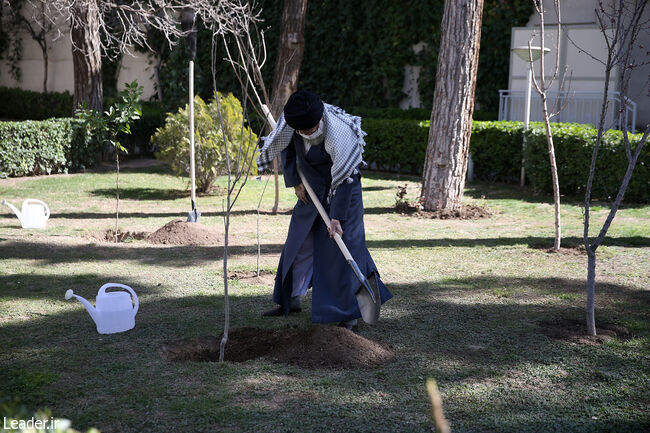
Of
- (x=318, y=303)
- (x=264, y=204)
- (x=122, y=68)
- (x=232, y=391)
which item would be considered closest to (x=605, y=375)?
(x=318, y=303)

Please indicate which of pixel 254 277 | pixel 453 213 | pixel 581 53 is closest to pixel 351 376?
pixel 254 277

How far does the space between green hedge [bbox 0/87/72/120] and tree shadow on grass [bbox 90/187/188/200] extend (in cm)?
1091

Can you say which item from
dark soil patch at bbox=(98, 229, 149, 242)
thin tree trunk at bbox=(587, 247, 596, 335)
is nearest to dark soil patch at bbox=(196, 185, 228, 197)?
dark soil patch at bbox=(98, 229, 149, 242)

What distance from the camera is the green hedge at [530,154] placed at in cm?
955

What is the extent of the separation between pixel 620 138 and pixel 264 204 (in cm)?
535

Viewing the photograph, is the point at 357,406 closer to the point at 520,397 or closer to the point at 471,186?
the point at 520,397

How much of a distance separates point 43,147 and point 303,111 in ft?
31.1

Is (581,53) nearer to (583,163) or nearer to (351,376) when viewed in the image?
(583,163)

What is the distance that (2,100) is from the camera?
78.4 ft

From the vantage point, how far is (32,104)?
2248 cm

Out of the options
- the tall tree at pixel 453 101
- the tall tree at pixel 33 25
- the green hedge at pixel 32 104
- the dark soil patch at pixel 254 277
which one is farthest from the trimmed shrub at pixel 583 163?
the tall tree at pixel 33 25

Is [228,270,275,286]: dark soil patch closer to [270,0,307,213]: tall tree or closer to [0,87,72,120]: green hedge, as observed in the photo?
[270,0,307,213]: tall tree

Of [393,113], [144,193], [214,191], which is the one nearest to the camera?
[144,193]

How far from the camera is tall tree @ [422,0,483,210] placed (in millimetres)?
8617
